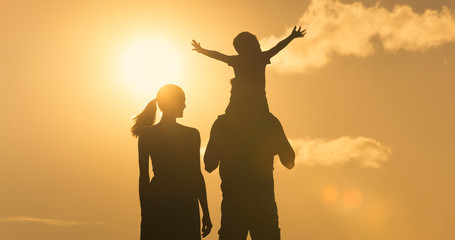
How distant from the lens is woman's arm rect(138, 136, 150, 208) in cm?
981

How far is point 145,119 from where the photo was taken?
403 inches

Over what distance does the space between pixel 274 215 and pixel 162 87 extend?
9.52 feet

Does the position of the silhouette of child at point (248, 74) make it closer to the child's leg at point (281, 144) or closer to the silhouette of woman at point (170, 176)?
the child's leg at point (281, 144)

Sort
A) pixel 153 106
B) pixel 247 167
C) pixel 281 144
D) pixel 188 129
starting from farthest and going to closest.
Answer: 1. pixel 153 106
2. pixel 188 129
3. pixel 281 144
4. pixel 247 167

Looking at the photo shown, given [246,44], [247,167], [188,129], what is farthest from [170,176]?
[246,44]

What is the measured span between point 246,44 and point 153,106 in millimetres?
1931

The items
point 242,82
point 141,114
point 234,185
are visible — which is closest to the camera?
point 234,185

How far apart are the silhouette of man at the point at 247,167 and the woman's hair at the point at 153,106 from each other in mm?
1088

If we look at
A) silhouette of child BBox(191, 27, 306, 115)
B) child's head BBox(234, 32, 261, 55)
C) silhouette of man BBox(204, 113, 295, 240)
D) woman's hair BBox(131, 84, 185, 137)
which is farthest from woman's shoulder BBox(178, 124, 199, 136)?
child's head BBox(234, 32, 261, 55)

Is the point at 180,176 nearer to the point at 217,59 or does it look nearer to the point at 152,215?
the point at 152,215

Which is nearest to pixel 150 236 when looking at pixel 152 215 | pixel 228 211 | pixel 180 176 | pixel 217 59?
pixel 152 215

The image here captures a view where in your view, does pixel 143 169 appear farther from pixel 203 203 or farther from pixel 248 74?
pixel 248 74

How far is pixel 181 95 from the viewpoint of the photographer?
32.8 feet

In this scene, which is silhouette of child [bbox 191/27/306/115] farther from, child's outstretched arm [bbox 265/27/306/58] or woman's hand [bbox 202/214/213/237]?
woman's hand [bbox 202/214/213/237]
